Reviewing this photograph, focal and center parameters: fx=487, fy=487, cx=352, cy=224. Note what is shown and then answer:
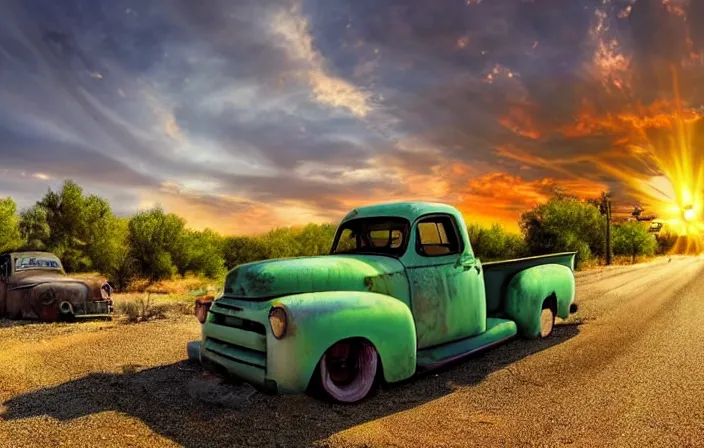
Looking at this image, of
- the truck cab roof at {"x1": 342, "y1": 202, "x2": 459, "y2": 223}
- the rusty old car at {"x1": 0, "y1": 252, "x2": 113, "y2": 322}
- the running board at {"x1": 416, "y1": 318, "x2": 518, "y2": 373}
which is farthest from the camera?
the rusty old car at {"x1": 0, "y1": 252, "x2": 113, "y2": 322}

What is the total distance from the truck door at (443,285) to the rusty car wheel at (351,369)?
0.82 m

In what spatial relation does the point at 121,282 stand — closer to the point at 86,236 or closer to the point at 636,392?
the point at 86,236

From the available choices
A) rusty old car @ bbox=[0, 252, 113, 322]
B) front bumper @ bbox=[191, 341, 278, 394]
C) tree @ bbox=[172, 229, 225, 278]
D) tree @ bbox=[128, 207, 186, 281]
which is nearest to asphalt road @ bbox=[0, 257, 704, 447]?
front bumper @ bbox=[191, 341, 278, 394]

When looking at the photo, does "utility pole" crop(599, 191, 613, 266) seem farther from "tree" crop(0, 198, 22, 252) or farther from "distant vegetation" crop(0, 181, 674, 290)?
"tree" crop(0, 198, 22, 252)

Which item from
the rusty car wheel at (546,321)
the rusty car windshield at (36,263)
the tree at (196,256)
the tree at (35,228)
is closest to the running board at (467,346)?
the rusty car wheel at (546,321)

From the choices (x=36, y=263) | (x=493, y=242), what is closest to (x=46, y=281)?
(x=36, y=263)

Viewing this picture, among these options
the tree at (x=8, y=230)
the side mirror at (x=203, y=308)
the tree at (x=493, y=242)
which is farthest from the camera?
the tree at (x=493, y=242)

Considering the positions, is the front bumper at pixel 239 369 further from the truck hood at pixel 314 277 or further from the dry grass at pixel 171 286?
the dry grass at pixel 171 286

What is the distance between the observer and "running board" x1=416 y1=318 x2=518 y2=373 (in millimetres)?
4964

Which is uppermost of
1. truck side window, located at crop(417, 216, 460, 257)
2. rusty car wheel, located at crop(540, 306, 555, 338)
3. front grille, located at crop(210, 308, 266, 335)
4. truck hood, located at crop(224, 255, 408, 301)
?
truck side window, located at crop(417, 216, 460, 257)

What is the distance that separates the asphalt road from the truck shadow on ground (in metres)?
0.01

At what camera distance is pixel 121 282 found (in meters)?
25.9

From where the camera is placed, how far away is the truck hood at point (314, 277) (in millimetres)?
4520

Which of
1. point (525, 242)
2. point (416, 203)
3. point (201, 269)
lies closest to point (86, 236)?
point (201, 269)
